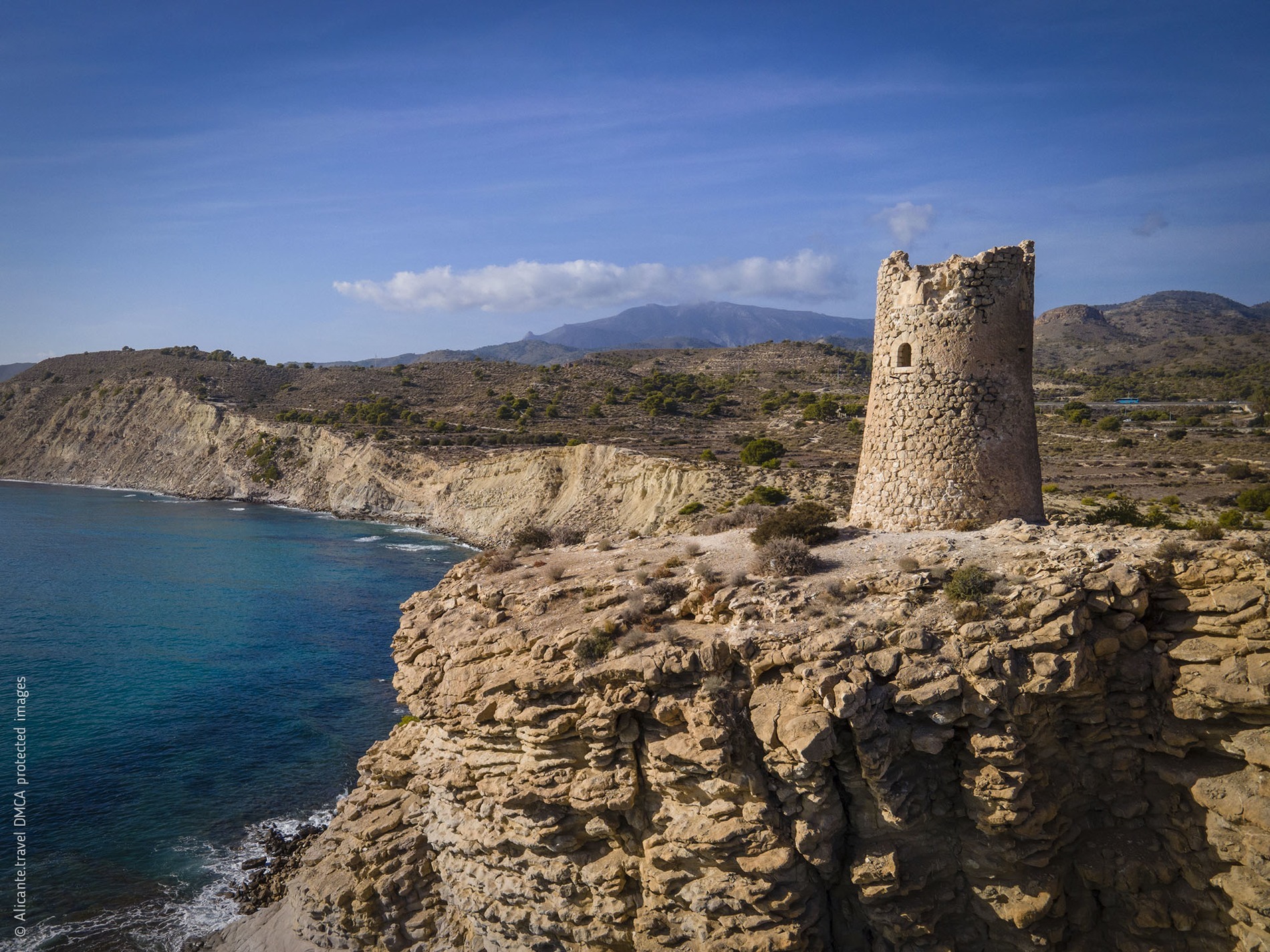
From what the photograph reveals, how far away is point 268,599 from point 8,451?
8056 centimetres

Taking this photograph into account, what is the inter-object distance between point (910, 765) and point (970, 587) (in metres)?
2.54

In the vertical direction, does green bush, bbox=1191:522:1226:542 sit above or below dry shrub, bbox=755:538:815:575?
above

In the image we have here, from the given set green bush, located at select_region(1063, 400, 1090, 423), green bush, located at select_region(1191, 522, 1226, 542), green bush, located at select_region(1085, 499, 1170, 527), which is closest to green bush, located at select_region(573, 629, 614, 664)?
green bush, located at select_region(1191, 522, 1226, 542)

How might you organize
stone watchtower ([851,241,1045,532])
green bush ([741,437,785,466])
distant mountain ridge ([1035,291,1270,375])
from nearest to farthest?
stone watchtower ([851,241,1045,532]) → green bush ([741,437,785,466]) → distant mountain ridge ([1035,291,1270,375])

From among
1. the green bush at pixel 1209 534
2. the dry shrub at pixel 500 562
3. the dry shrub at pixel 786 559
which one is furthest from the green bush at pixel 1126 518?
the dry shrub at pixel 500 562

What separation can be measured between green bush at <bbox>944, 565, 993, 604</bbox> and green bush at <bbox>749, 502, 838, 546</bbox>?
2.80m

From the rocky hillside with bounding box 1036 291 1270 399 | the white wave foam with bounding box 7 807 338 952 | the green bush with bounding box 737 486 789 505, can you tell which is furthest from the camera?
the rocky hillside with bounding box 1036 291 1270 399

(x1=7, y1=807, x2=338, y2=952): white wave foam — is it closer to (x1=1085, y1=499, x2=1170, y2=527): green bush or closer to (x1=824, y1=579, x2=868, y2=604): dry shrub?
(x1=824, y1=579, x2=868, y2=604): dry shrub

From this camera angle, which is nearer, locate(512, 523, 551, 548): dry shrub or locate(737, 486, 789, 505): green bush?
locate(512, 523, 551, 548): dry shrub

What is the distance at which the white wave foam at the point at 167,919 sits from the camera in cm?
1452

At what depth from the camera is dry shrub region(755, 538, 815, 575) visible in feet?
40.3

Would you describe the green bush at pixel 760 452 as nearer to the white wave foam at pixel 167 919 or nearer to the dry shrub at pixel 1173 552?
the white wave foam at pixel 167 919

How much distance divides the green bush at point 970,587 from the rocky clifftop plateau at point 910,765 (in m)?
0.18

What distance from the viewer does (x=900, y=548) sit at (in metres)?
12.5
